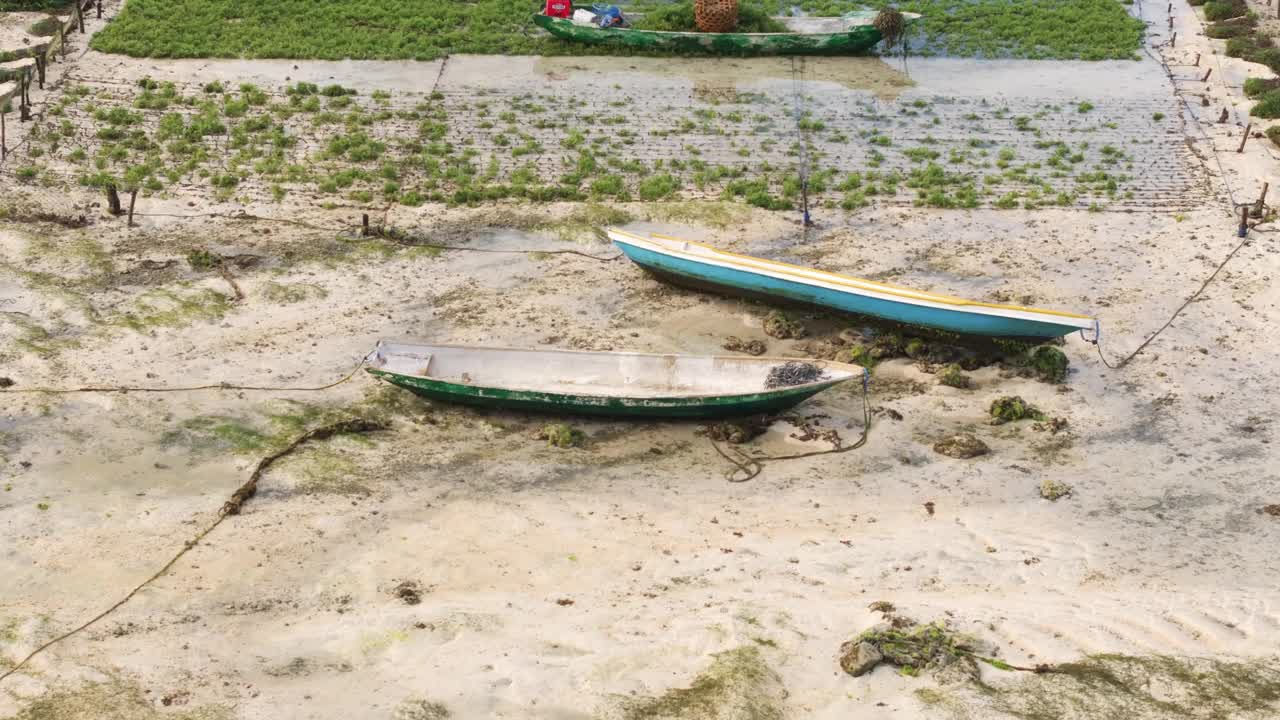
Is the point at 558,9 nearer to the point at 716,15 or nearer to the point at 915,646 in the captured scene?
the point at 716,15

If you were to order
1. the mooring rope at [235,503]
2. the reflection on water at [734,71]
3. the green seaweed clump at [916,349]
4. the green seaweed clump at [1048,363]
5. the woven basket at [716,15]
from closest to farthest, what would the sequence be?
the mooring rope at [235,503], the green seaweed clump at [1048,363], the green seaweed clump at [916,349], the reflection on water at [734,71], the woven basket at [716,15]

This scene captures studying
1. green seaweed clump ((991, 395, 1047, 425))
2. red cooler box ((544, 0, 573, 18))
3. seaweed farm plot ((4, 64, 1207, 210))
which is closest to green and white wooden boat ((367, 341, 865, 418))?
green seaweed clump ((991, 395, 1047, 425))

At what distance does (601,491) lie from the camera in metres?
17.5

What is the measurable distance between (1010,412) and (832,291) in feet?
11.7

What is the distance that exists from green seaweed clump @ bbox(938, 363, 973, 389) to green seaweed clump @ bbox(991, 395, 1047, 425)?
733 mm

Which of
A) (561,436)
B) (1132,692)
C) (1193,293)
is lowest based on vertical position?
(1132,692)

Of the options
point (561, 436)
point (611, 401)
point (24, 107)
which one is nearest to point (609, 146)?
point (611, 401)

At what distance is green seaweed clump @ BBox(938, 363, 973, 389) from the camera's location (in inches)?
777

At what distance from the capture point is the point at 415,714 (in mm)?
13117

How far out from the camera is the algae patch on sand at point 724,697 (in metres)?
13.2

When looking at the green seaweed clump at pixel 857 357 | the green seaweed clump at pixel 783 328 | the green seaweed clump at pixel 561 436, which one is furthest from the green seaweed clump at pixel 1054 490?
the green seaweed clump at pixel 561 436

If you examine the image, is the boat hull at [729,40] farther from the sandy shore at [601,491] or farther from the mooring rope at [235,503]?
the mooring rope at [235,503]

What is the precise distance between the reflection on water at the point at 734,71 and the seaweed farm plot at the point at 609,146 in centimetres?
56

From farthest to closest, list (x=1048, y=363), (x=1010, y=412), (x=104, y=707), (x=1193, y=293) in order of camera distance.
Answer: (x=1193, y=293) → (x=1048, y=363) → (x=1010, y=412) → (x=104, y=707)
